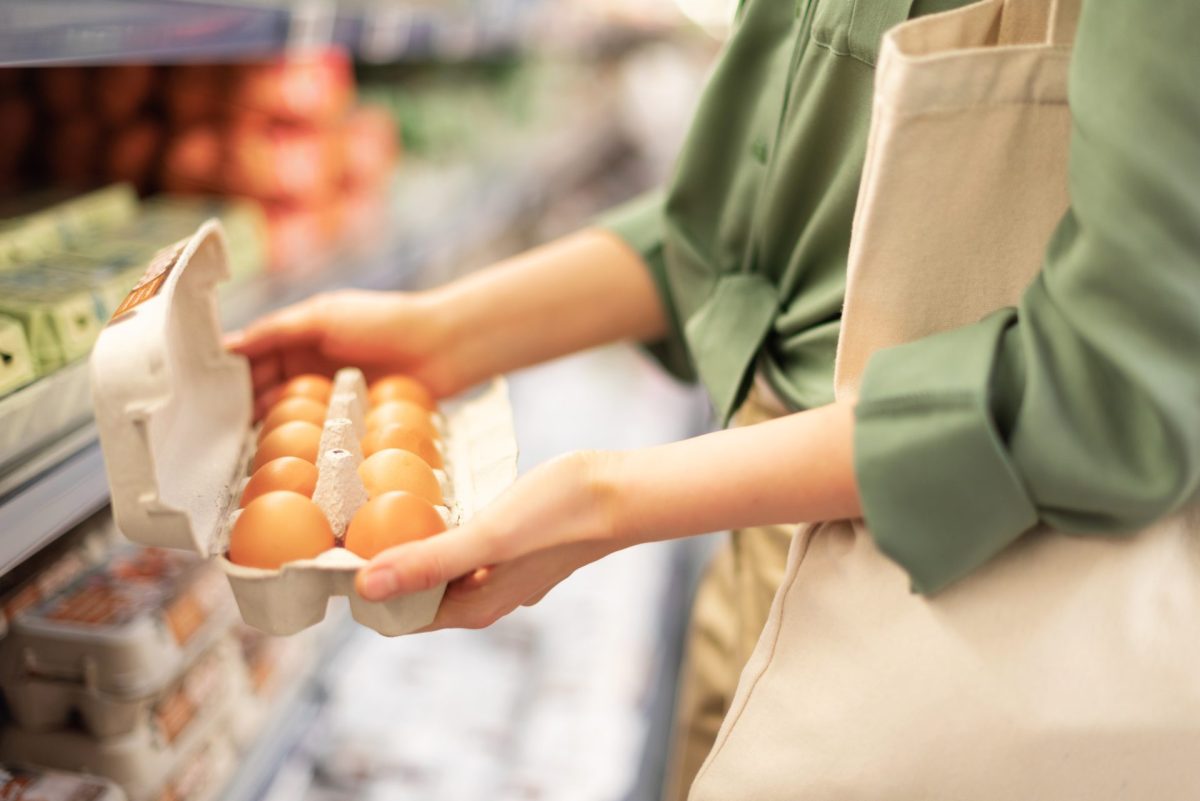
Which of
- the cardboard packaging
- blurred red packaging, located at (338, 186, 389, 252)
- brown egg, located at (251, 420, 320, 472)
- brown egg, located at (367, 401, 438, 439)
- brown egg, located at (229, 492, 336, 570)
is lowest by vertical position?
the cardboard packaging

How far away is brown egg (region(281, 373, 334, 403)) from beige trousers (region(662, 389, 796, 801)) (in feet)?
1.51

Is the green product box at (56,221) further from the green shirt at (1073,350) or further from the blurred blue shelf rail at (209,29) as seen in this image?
the green shirt at (1073,350)

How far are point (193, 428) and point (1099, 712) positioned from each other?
79cm

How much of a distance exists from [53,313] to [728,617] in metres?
0.94

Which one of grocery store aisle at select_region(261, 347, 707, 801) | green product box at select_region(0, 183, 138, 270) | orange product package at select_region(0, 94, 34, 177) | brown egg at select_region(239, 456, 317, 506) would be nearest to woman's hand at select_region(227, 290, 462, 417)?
brown egg at select_region(239, 456, 317, 506)

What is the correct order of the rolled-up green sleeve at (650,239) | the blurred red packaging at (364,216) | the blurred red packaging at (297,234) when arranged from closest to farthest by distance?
the rolled-up green sleeve at (650,239)
the blurred red packaging at (297,234)
the blurred red packaging at (364,216)

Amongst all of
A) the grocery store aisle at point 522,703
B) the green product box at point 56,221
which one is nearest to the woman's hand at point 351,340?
the green product box at point 56,221

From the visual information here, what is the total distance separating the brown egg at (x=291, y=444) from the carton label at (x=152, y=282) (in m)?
0.19

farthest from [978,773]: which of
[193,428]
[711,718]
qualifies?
[193,428]

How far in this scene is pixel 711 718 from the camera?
1.25 m

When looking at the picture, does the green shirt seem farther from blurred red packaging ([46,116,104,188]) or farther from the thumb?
blurred red packaging ([46,116,104,188])

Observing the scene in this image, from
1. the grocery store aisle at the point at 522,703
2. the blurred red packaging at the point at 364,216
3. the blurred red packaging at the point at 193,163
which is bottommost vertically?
the grocery store aisle at the point at 522,703

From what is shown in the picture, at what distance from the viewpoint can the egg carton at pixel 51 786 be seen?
2.88ft

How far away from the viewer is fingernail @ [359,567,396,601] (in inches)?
25.1
